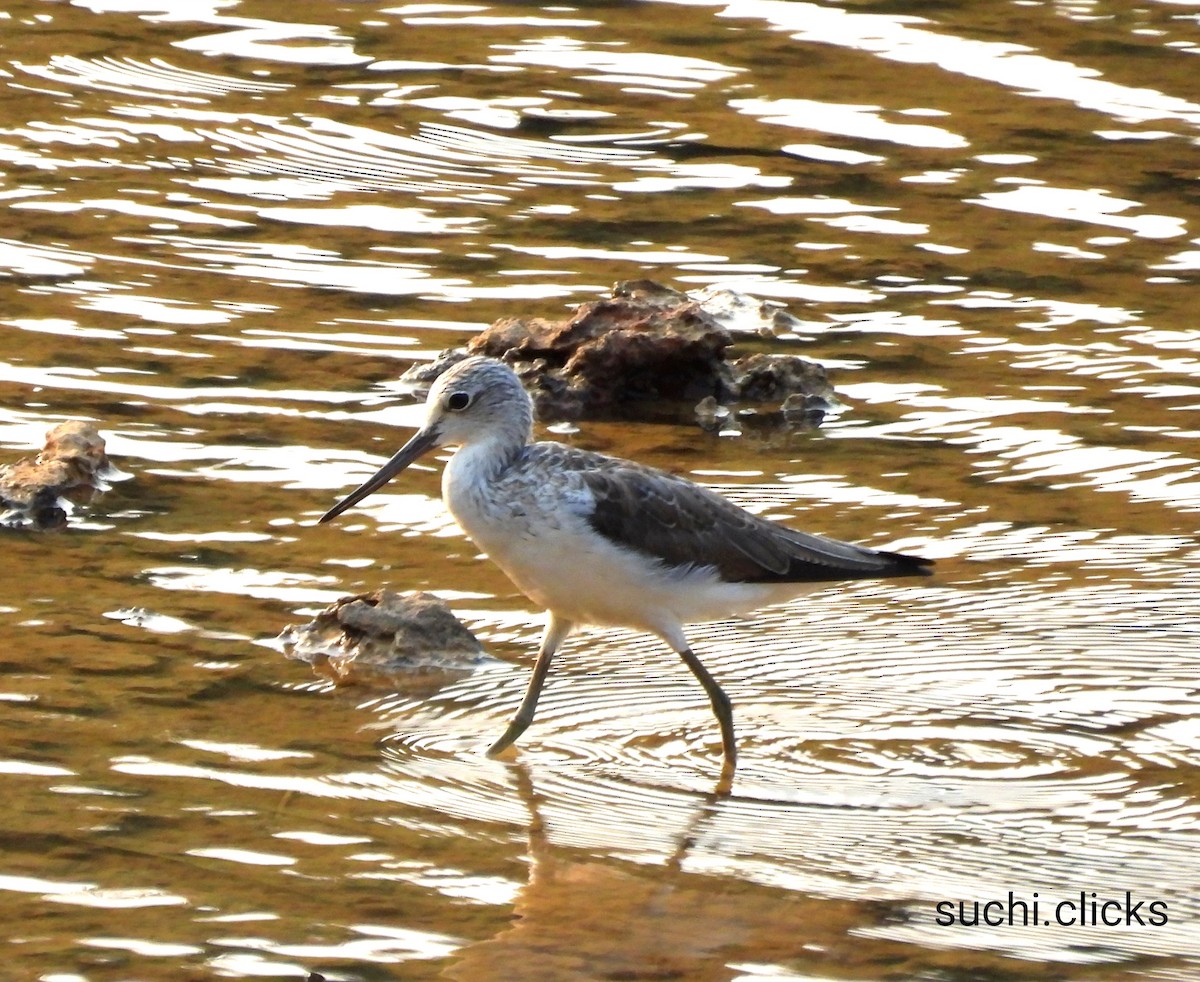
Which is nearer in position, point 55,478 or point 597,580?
point 597,580

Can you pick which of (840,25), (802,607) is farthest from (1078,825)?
(840,25)

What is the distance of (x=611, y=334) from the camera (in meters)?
10.4

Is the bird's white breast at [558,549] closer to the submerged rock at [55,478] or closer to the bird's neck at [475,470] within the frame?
the bird's neck at [475,470]

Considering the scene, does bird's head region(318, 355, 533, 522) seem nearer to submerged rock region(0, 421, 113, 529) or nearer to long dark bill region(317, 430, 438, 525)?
long dark bill region(317, 430, 438, 525)

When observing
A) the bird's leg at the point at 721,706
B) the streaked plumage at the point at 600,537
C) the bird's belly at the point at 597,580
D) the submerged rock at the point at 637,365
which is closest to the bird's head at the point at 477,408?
the streaked plumage at the point at 600,537

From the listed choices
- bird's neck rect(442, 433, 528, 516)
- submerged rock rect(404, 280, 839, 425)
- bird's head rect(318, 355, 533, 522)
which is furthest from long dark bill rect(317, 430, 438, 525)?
submerged rock rect(404, 280, 839, 425)

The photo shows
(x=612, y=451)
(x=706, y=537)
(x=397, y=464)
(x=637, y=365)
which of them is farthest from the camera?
(x=637, y=365)

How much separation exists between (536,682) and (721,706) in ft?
2.04

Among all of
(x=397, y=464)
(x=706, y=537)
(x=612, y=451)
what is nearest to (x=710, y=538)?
(x=706, y=537)

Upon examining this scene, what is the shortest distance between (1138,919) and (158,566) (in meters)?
4.09

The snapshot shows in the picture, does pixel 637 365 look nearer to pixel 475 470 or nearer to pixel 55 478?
pixel 55 478

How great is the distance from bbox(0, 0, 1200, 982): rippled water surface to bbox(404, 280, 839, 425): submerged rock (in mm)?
306

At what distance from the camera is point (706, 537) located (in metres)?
7.60

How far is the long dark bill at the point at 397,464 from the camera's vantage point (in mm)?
7809
